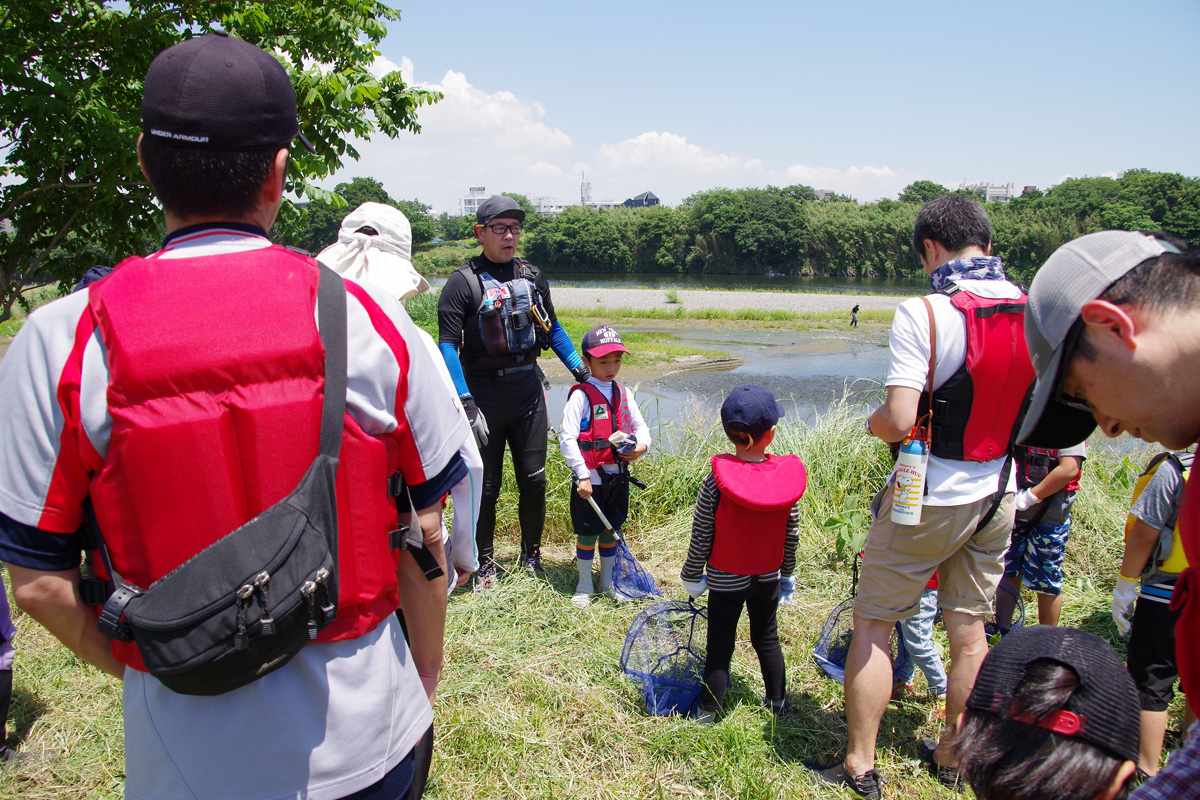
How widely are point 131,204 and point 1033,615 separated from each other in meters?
6.23

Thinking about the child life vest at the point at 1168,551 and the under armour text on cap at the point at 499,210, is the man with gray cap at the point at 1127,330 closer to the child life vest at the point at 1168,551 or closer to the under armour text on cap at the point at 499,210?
the child life vest at the point at 1168,551

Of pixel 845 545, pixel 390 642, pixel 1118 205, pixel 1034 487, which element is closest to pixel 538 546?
pixel 845 545

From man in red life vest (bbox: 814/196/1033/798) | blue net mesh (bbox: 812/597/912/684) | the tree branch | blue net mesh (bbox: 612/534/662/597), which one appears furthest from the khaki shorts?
the tree branch

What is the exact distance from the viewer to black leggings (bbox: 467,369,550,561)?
13.7 ft

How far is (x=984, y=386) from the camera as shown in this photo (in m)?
2.44

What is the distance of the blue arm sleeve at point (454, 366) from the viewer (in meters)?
3.70

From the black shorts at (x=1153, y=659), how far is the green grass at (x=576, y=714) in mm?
696

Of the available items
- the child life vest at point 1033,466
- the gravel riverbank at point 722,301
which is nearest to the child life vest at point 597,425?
the child life vest at point 1033,466

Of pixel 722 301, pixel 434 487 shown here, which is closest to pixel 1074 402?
pixel 434 487

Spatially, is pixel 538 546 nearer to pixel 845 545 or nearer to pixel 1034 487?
pixel 845 545

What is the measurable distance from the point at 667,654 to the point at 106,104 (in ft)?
14.6

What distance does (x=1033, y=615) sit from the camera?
400 cm

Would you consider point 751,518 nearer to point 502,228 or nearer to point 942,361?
point 942,361

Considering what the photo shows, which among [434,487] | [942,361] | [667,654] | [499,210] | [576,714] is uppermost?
[499,210]
